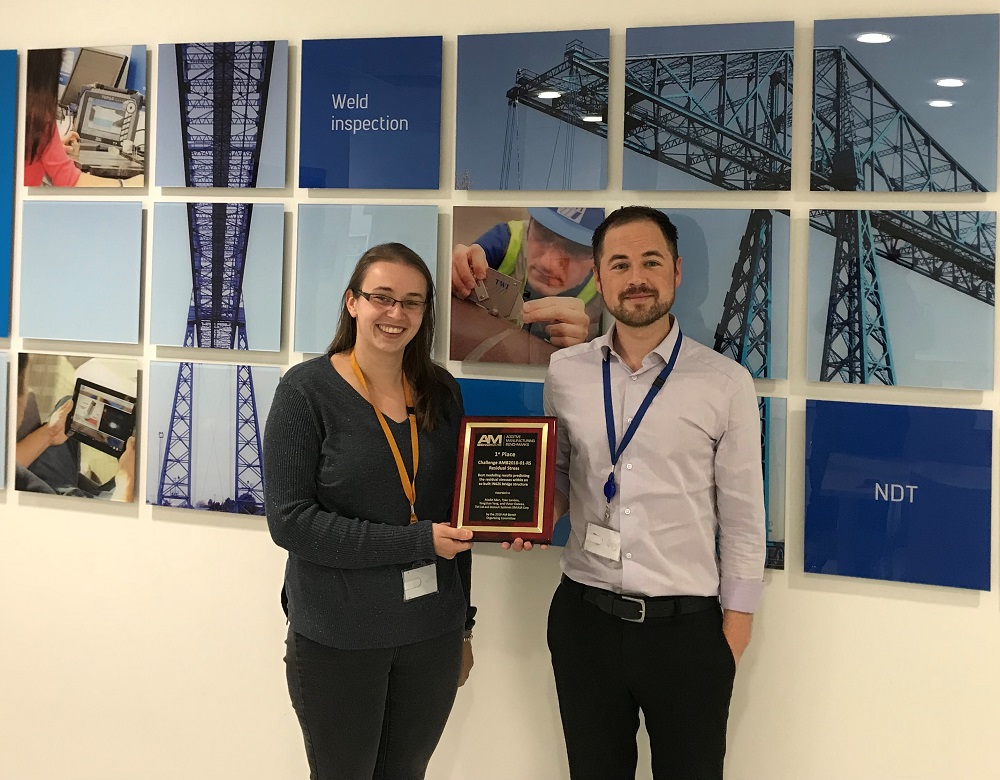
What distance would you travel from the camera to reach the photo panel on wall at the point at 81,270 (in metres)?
2.56

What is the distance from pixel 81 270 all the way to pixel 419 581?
62.7 inches

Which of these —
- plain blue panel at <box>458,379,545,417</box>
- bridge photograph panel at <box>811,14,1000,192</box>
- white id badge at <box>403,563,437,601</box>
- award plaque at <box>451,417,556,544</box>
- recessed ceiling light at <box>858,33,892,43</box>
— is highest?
recessed ceiling light at <box>858,33,892,43</box>

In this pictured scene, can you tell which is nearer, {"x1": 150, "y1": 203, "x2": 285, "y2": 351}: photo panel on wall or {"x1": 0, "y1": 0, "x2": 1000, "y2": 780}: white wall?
{"x1": 0, "y1": 0, "x2": 1000, "y2": 780}: white wall

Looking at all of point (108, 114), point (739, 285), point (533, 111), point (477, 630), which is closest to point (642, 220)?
point (739, 285)

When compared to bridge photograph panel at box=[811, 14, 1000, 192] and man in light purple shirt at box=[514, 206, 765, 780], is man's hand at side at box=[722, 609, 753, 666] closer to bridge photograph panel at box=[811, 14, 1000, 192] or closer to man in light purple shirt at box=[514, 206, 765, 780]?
man in light purple shirt at box=[514, 206, 765, 780]

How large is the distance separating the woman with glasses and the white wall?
1.72 ft

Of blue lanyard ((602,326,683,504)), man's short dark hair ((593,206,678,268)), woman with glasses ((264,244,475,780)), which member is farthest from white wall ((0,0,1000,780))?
woman with glasses ((264,244,475,780))

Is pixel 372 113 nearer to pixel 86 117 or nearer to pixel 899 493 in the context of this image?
pixel 86 117

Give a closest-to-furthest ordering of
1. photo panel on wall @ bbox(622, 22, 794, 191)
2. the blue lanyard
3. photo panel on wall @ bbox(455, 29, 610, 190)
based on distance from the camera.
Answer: the blue lanyard → photo panel on wall @ bbox(622, 22, 794, 191) → photo panel on wall @ bbox(455, 29, 610, 190)

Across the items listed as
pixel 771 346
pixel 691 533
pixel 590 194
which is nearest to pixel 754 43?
pixel 590 194

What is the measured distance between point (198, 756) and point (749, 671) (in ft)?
5.59

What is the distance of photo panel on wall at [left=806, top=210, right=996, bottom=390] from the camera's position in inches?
80.5

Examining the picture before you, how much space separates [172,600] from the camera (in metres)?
2.60

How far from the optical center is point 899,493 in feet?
6.85
